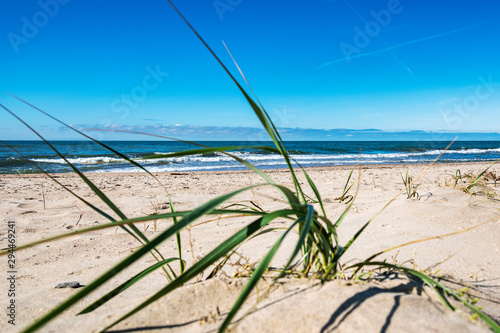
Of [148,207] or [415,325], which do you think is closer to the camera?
[415,325]

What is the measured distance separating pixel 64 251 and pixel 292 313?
88.2 inches

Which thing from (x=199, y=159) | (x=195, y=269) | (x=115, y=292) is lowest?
(x=199, y=159)

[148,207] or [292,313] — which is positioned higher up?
[292,313]

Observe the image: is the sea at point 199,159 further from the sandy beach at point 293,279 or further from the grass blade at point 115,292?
the grass blade at point 115,292

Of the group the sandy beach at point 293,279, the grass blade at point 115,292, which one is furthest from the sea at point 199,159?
the grass blade at point 115,292

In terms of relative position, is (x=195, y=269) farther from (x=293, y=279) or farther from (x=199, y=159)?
(x=199, y=159)

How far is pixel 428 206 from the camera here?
259 cm

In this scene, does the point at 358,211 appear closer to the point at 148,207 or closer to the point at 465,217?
the point at 465,217

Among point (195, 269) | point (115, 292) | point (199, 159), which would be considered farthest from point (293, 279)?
point (199, 159)

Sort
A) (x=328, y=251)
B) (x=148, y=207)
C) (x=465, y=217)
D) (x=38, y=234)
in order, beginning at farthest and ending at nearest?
(x=148, y=207), (x=38, y=234), (x=465, y=217), (x=328, y=251)

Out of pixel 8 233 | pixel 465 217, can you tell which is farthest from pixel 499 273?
pixel 8 233

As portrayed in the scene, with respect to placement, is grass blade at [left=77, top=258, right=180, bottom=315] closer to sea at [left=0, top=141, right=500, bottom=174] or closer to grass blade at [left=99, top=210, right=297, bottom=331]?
grass blade at [left=99, top=210, right=297, bottom=331]

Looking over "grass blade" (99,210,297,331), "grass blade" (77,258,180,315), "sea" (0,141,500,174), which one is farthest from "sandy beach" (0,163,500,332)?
"sea" (0,141,500,174)

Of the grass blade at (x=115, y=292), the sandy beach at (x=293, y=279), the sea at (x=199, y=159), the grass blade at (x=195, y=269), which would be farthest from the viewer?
the sea at (x=199, y=159)
